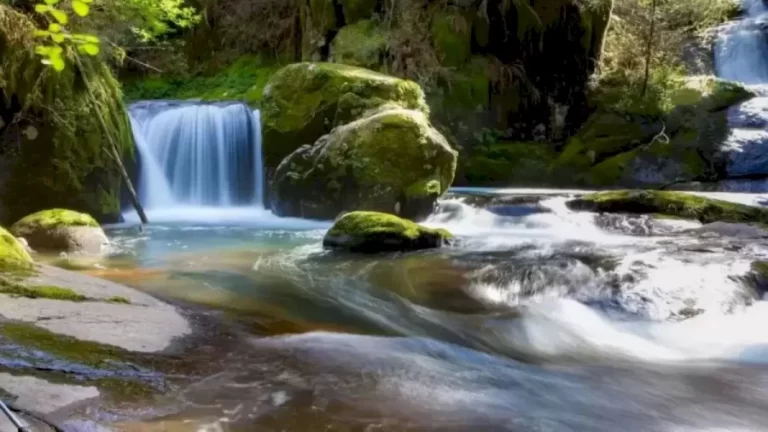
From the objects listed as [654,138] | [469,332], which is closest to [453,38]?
[654,138]

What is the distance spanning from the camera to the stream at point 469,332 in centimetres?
336

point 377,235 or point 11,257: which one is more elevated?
point 11,257

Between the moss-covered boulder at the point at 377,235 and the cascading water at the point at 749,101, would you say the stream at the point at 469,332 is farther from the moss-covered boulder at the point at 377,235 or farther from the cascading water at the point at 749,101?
the cascading water at the point at 749,101

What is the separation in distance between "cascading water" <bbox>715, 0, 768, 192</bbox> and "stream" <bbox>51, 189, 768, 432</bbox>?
593 centimetres

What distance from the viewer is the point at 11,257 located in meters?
5.33

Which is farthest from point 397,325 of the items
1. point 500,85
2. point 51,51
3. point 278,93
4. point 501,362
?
point 500,85

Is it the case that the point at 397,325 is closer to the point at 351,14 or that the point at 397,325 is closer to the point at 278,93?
the point at 278,93

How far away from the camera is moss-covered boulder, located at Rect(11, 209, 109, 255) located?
316 inches

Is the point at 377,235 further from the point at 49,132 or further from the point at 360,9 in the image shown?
the point at 360,9

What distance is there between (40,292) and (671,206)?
346 inches

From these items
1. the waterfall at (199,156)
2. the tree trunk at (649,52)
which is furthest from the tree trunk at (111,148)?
the tree trunk at (649,52)

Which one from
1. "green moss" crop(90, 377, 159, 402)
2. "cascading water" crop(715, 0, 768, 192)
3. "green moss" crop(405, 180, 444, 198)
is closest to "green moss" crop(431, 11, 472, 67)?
"cascading water" crop(715, 0, 768, 192)

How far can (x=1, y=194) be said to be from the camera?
9367 mm

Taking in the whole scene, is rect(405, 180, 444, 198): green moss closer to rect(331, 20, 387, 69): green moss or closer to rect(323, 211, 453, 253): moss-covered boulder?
rect(323, 211, 453, 253): moss-covered boulder
